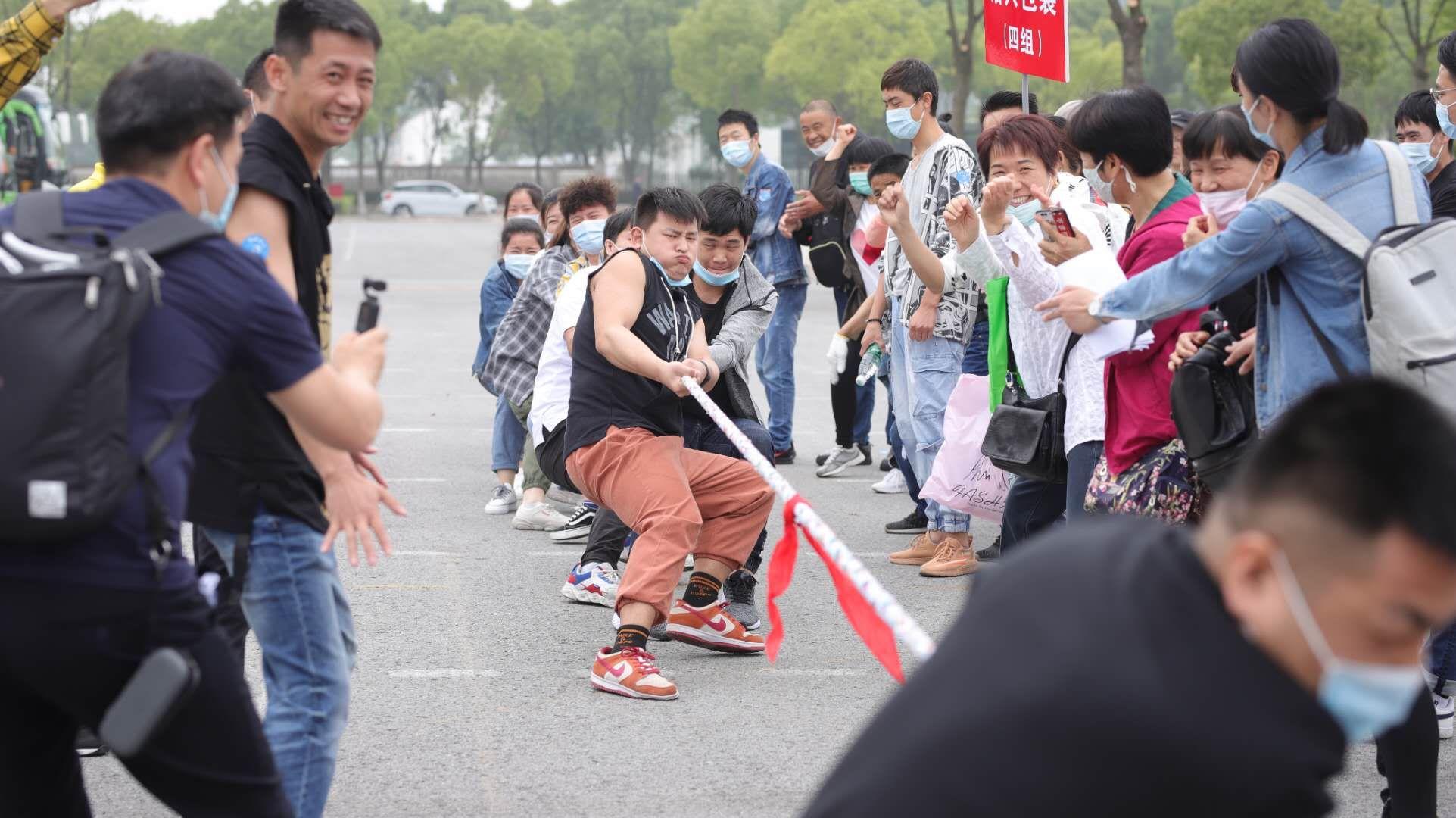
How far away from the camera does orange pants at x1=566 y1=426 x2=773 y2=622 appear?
16.6ft

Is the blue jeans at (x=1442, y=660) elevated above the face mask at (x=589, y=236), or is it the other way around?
the face mask at (x=589, y=236)

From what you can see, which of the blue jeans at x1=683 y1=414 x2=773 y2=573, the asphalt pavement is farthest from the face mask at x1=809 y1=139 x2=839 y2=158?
the blue jeans at x1=683 y1=414 x2=773 y2=573

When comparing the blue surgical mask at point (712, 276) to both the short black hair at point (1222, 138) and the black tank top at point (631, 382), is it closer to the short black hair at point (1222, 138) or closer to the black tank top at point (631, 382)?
the black tank top at point (631, 382)

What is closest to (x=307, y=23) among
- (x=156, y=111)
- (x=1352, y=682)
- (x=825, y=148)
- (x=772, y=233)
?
(x=156, y=111)

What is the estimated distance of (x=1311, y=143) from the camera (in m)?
3.63

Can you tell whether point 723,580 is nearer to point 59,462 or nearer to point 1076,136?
point 1076,136

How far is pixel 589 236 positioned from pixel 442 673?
2911mm

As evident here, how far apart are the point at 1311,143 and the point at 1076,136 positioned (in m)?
0.99

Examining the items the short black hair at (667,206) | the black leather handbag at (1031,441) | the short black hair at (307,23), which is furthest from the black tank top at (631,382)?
the short black hair at (307,23)

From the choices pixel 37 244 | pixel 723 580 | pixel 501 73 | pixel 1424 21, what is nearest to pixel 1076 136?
pixel 723 580

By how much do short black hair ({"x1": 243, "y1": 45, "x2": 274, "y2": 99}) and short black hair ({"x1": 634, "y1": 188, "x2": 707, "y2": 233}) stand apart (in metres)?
1.65

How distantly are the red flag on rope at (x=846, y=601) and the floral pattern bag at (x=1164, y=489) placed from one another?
104 cm

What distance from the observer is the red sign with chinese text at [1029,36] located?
28.2 feet

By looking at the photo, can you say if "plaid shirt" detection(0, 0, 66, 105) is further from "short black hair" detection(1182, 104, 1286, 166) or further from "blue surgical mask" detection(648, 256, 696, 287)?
"short black hair" detection(1182, 104, 1286, 166)
